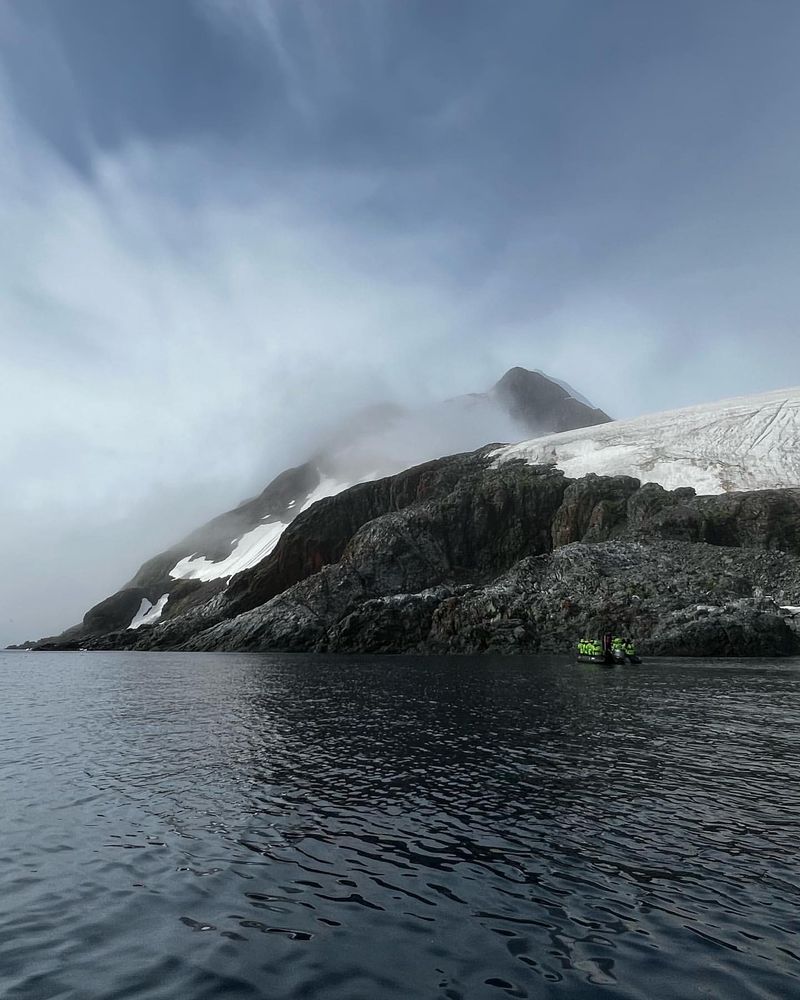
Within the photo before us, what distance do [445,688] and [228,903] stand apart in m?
38.4

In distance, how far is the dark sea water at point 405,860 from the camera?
34.7 ft

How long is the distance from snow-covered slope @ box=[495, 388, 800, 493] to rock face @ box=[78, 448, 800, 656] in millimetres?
6571

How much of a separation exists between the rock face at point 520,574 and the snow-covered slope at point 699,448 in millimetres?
6571

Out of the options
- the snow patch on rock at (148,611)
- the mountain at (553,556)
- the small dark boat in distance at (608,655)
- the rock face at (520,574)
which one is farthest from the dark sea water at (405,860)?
the snow patch on rock at (148,611)

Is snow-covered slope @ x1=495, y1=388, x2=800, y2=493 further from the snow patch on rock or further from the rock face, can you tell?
the snow patch on rock

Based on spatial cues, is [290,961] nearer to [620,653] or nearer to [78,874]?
[78,874]

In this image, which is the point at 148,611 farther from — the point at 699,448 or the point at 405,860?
the point at 405,860

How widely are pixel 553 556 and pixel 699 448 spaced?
46.3 meters

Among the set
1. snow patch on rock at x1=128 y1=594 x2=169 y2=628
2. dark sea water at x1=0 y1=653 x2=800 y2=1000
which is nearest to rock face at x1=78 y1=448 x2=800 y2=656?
snow patch on rock at x1=128 y1=594 x2=169 y2=628

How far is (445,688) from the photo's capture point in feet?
166

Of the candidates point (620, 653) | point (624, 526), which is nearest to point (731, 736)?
point (620, 653)

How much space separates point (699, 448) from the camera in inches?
5098

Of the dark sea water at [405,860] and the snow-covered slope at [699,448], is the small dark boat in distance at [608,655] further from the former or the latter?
the snow-covered slope at [699,448]

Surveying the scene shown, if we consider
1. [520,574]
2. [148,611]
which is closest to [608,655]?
[520,574]
